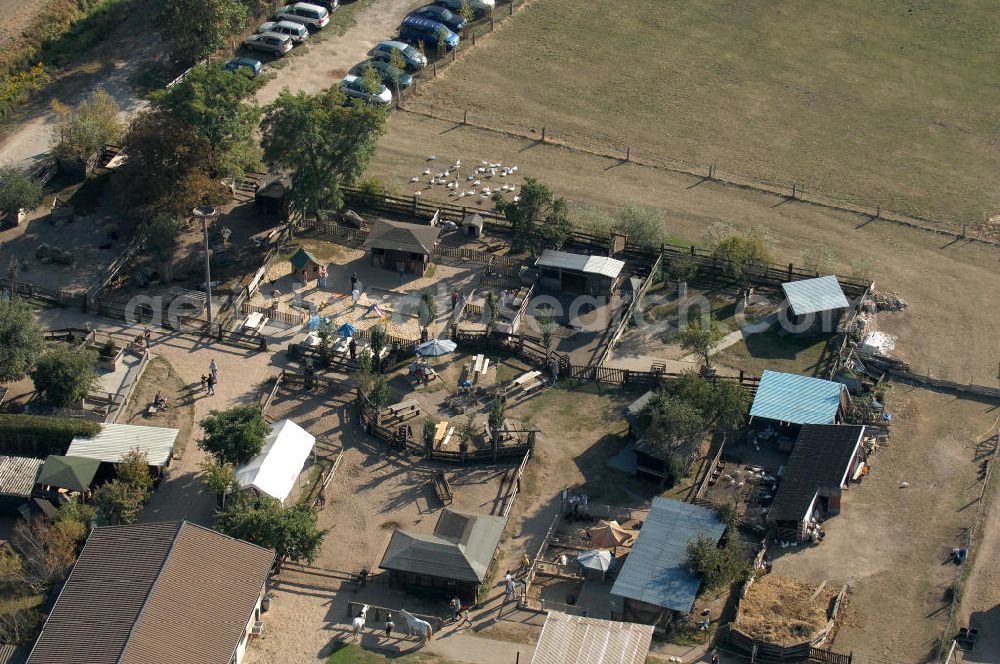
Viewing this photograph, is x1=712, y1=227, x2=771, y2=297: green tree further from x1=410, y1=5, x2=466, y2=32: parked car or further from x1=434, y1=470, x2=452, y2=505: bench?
x1=410, y1=5, x2=466, y2=32: parked car

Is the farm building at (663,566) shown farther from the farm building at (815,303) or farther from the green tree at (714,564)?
the farm building at (815,303)

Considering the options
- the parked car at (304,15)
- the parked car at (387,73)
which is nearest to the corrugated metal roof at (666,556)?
the parked car at (387,73)

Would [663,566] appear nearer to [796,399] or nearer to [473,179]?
[796,399]

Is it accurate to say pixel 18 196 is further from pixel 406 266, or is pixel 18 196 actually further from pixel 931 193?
pixel 931 193

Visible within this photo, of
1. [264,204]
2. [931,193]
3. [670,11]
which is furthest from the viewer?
[670,11]

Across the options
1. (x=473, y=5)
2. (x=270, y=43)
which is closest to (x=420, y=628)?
(x=270, y=43)

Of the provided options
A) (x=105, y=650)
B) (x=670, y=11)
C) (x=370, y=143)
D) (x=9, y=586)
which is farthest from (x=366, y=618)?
(x=670, y=11)
